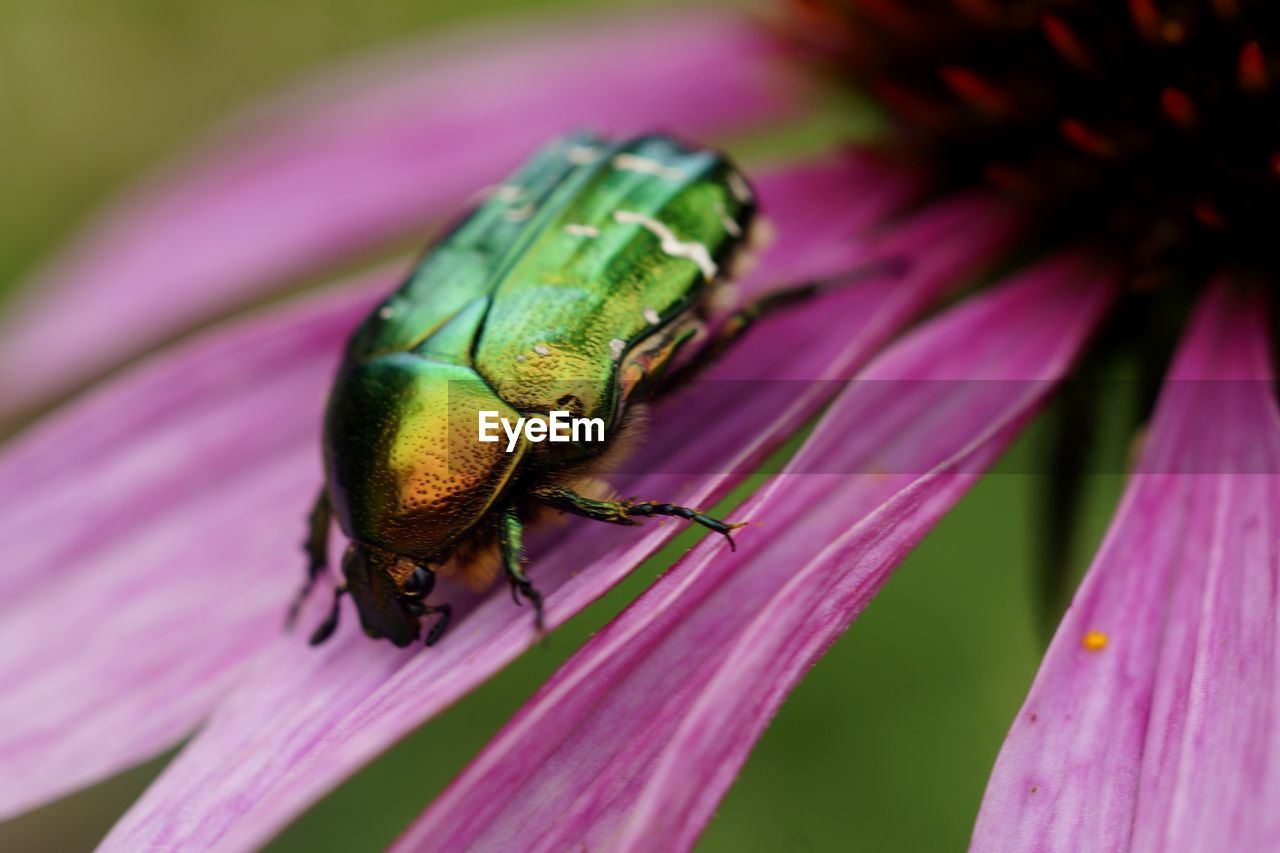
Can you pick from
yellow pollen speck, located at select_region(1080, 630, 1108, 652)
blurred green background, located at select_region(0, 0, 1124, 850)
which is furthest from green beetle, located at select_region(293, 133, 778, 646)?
yellow pollen speck, located at select_region(1080, 630, 1108, 652)

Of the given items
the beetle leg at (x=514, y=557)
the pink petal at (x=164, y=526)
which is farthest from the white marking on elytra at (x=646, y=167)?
the beetle leg at (x=514, y=557)

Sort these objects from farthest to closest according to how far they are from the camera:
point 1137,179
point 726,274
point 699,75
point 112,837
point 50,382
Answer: point 699,75 → point 50,382 → point 1137,179 → point 726,274 → point 112,837

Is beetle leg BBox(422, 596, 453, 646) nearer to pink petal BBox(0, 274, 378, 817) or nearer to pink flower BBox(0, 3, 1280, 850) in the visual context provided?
pink flower BBox(0, 3, 1280, 850)

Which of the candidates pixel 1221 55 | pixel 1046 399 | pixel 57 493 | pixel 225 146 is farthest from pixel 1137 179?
pixel 225 146

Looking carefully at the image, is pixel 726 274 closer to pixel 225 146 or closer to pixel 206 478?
pixel 206 478

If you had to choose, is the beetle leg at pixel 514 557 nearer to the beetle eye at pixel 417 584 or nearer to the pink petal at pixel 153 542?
the beetle eye at pixel 417 584

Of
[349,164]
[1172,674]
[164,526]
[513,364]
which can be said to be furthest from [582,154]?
[349,164]
